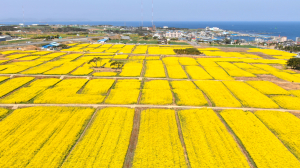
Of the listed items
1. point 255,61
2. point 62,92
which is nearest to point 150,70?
point 62,92

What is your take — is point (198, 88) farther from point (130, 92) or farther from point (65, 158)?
point (65, 158)

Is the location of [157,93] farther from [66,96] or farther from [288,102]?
[288,102]

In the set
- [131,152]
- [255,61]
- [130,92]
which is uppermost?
[255,61]

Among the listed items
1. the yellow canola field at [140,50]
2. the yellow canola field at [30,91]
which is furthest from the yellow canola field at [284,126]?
the yellow canola field at [140,50]

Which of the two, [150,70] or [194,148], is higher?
[150,70]

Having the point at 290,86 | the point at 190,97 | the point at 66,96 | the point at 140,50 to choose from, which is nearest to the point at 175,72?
the point at 190,97

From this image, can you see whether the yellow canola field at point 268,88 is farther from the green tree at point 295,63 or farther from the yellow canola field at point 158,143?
the yellow canola field at point 158,143

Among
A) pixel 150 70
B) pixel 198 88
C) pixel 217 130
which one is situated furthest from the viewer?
pixel 150 70
